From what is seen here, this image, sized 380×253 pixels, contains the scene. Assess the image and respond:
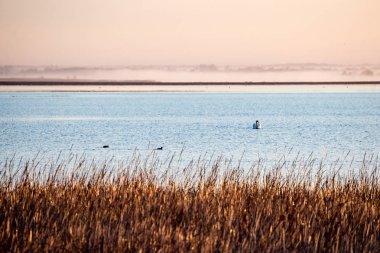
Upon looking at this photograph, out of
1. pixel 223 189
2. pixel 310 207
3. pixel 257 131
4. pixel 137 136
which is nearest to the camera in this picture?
pixel 310 207

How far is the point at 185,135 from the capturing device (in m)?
47.6

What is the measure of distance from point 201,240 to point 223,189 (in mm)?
3145

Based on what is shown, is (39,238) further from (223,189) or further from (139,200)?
(223,189)

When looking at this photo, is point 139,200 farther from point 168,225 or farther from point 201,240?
point 201,240

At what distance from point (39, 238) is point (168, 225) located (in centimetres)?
193

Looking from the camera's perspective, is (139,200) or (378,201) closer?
(139,200)

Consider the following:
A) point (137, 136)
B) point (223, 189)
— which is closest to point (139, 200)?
point (223, 189)

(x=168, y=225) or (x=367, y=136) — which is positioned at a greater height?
(x=168, y=225)

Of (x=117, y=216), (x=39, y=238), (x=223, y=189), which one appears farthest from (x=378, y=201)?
(x=39, y=238)

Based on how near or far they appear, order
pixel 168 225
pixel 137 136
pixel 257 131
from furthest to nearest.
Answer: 1. pixel 257 131
2. pixel 137 136
3. pixel 168 225

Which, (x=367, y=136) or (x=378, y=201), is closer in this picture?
(x=378, y=201)

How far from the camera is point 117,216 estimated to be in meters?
10.3

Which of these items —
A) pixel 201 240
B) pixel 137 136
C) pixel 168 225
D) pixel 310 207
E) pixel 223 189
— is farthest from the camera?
pixel 137 136

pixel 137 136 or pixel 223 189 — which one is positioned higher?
pixel 223 189
